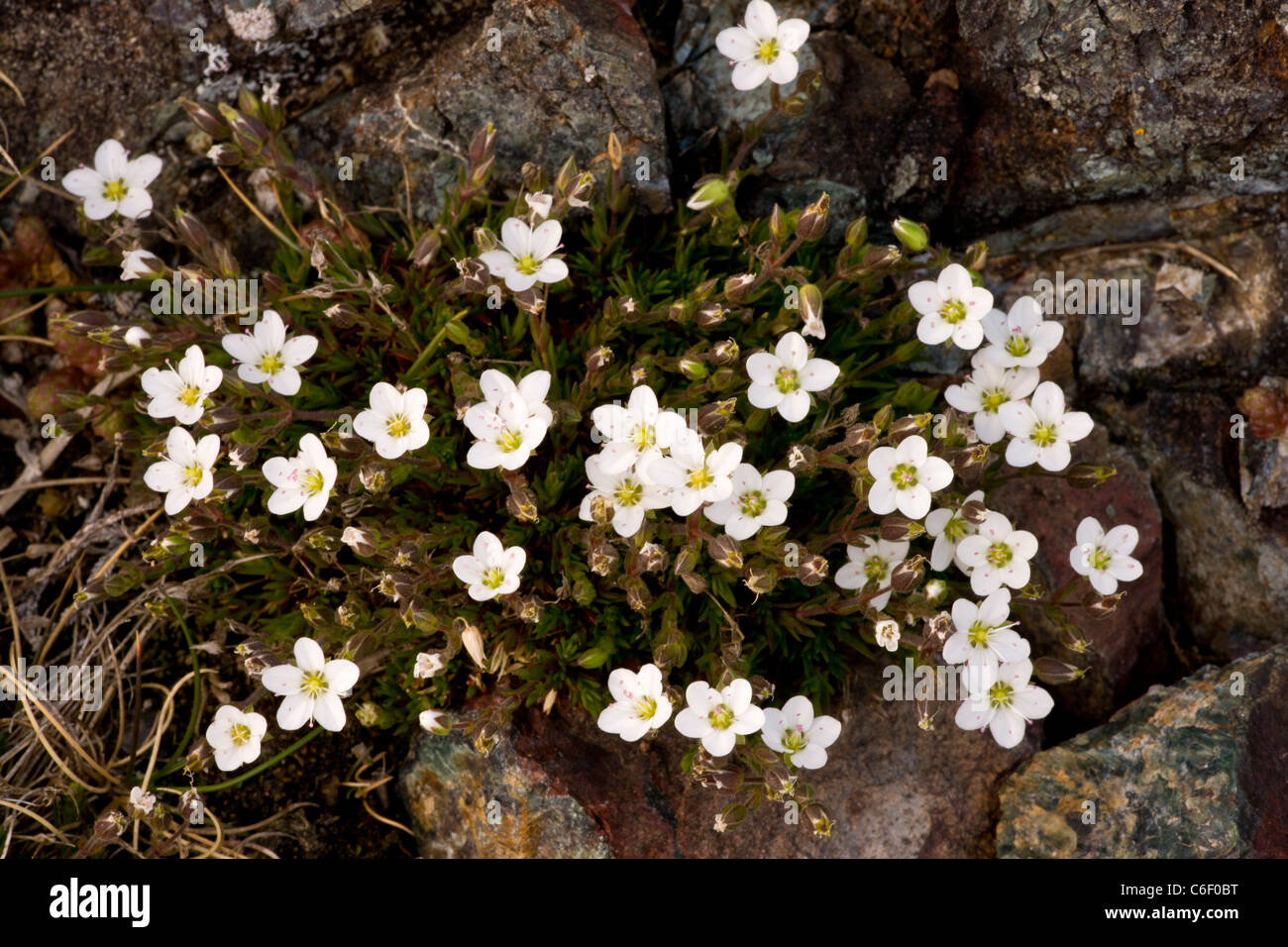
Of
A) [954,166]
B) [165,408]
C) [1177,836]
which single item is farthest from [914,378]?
[165,408]

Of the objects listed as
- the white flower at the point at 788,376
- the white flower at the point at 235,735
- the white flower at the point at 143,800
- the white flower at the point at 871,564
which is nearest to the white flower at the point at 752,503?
the white flower at the point at 788,376

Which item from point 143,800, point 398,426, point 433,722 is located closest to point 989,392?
point 398,426

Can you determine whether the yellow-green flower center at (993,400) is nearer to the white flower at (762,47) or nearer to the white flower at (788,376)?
the white flower at (788,376)

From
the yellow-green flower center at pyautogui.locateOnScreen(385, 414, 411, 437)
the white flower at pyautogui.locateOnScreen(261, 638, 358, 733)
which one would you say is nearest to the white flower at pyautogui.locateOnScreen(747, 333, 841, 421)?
the yellow-green flower center at pyautogui.locateOnScreen(385, 414, 411, 437)

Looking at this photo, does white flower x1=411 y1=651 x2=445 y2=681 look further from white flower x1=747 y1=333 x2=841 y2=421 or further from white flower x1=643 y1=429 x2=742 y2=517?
white flower x1=747 y1=333 x2=841 y2=421
